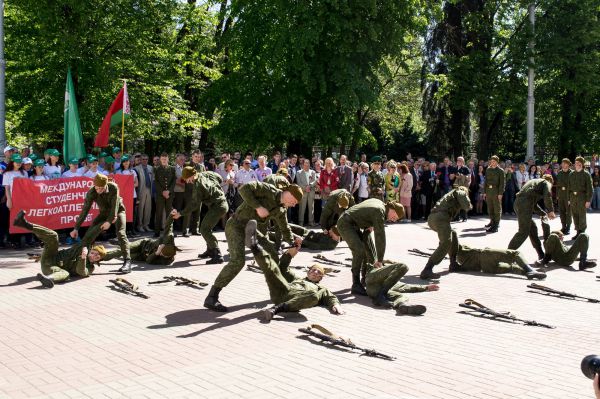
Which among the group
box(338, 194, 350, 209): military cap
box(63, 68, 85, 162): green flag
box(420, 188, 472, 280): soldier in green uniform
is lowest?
box(420, 188, 472, 280): soldier in green uniform

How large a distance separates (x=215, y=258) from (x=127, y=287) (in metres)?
2.93

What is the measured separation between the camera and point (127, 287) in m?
10.5

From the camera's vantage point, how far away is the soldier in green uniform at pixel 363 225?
9898 millimetres

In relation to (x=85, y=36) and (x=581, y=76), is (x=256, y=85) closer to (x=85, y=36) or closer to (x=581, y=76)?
(x=85, y=36)

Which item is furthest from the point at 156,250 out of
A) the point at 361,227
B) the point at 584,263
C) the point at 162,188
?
the point at 584,263

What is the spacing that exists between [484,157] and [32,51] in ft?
70.5

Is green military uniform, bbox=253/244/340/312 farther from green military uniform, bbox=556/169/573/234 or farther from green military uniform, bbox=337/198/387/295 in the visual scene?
green military uniform, bbox=556/169/573/234

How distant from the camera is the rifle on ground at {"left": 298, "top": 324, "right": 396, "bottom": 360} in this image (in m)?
6.97

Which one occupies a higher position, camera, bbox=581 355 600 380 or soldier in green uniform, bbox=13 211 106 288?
camera, bbox=581 355 600 380

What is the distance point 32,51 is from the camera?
21.5 meters

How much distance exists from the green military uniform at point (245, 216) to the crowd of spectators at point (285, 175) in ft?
15.2

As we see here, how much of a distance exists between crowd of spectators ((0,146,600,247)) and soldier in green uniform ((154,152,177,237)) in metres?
0.06

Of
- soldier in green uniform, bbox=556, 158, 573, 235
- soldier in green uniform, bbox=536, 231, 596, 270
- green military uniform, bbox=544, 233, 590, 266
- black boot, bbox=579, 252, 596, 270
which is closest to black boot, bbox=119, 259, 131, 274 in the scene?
soldier in green uniform, bbox=536, 231, 596, 270

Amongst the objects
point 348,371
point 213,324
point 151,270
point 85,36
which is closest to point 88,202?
point 151,270
